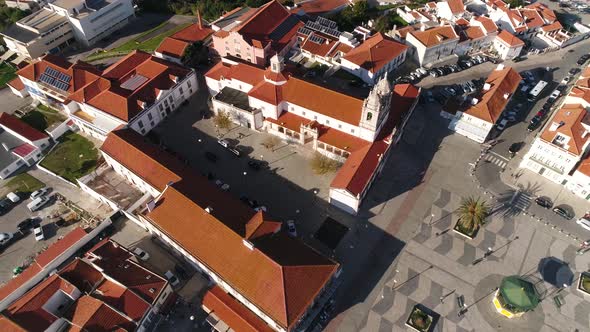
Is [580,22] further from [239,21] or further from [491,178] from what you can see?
[239,21]

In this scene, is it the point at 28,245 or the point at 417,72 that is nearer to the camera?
the point at 28,245

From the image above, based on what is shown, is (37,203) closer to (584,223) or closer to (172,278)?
(172,278)

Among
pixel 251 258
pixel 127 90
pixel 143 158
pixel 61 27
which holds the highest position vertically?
pixel 127 90

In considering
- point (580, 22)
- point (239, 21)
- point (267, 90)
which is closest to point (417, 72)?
point (267, 90)

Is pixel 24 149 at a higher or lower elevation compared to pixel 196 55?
lower

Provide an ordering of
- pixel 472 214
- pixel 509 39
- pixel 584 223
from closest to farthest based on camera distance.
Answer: pixel 472 214 < pixel 584 223 < pixel 509 39

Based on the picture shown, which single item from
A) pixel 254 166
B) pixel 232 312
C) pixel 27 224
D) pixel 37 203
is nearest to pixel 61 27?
pixel 37 203

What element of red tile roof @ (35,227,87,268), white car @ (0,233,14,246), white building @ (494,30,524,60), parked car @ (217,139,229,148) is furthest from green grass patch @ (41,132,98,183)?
white building @ (494,30,524,60)
